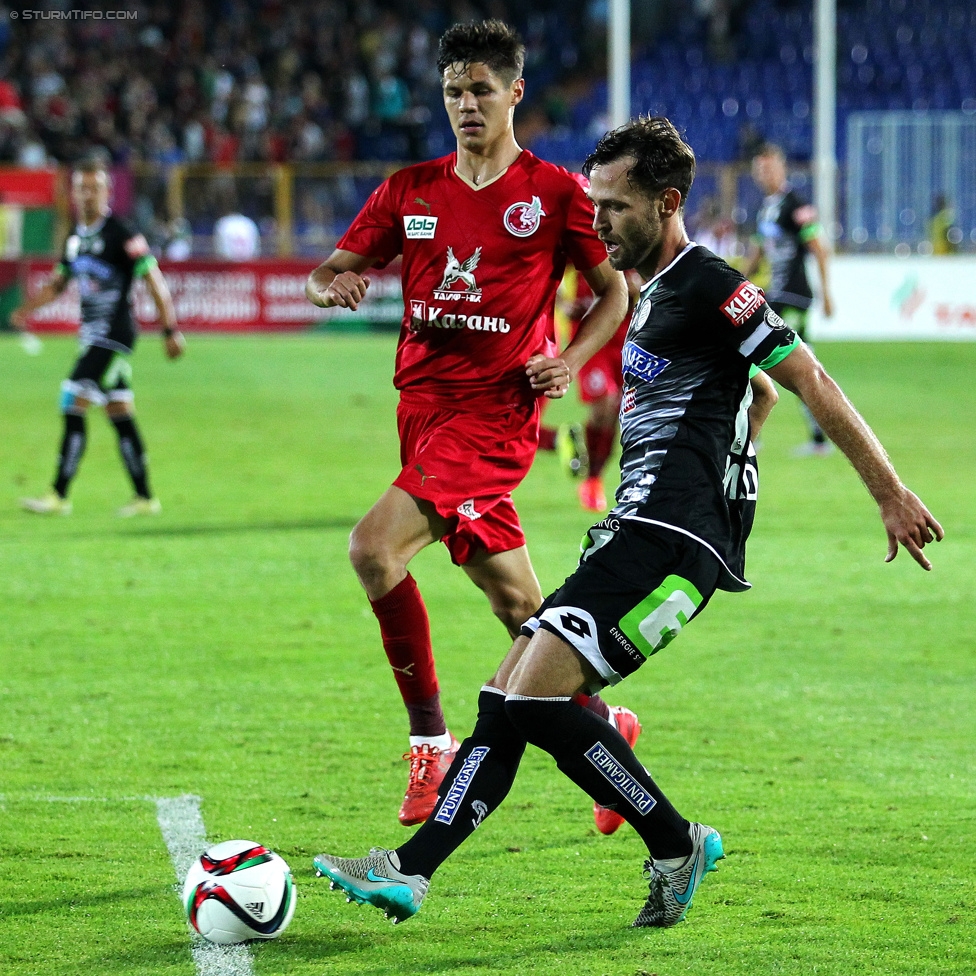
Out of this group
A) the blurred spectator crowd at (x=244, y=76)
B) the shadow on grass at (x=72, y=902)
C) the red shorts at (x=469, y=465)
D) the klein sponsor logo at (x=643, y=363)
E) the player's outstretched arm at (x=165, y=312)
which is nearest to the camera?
the klein sponsor logo at (x=643, y=363)

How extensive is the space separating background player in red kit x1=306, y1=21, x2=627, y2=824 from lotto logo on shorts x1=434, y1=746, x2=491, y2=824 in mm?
888

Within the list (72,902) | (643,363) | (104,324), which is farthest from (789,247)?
(72,902)

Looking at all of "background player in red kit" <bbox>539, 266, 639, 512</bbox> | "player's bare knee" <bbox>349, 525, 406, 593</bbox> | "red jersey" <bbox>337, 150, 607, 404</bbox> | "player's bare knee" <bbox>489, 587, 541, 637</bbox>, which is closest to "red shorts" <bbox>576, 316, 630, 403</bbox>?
"background player in red kit" <bbox>539, 266, 639, 512</bbox>

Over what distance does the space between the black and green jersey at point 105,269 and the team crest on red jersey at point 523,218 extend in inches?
247

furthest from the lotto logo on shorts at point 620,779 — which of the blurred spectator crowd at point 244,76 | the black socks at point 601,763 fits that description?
the blurred spectator crowd at point 244,76

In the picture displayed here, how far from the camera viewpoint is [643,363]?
13.0ft

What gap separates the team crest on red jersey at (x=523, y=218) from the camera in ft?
16.6

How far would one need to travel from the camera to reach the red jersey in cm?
503

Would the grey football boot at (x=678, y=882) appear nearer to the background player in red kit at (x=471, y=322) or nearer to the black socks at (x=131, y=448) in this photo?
the background player in red kit at (x=471, y=322)

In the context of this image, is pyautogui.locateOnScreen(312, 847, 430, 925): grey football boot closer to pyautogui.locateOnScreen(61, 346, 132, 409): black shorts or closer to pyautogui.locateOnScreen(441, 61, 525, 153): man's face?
pyautogui.locateOnScreen(441, 61, 525, 153): man's face

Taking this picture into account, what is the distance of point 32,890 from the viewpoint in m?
4.21

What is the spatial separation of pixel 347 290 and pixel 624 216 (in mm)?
1058

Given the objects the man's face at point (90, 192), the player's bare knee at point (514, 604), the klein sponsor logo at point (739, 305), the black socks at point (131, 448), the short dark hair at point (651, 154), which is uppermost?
the man's face at point (90, 192)

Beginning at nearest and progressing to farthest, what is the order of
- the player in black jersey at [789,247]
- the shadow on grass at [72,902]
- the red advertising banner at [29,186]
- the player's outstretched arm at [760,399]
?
the shadow on grass at [72,902]
the player's outstretched arm at [760,399]
the player in black jersey at [789,247]
the red advertising banner at [29,186]
